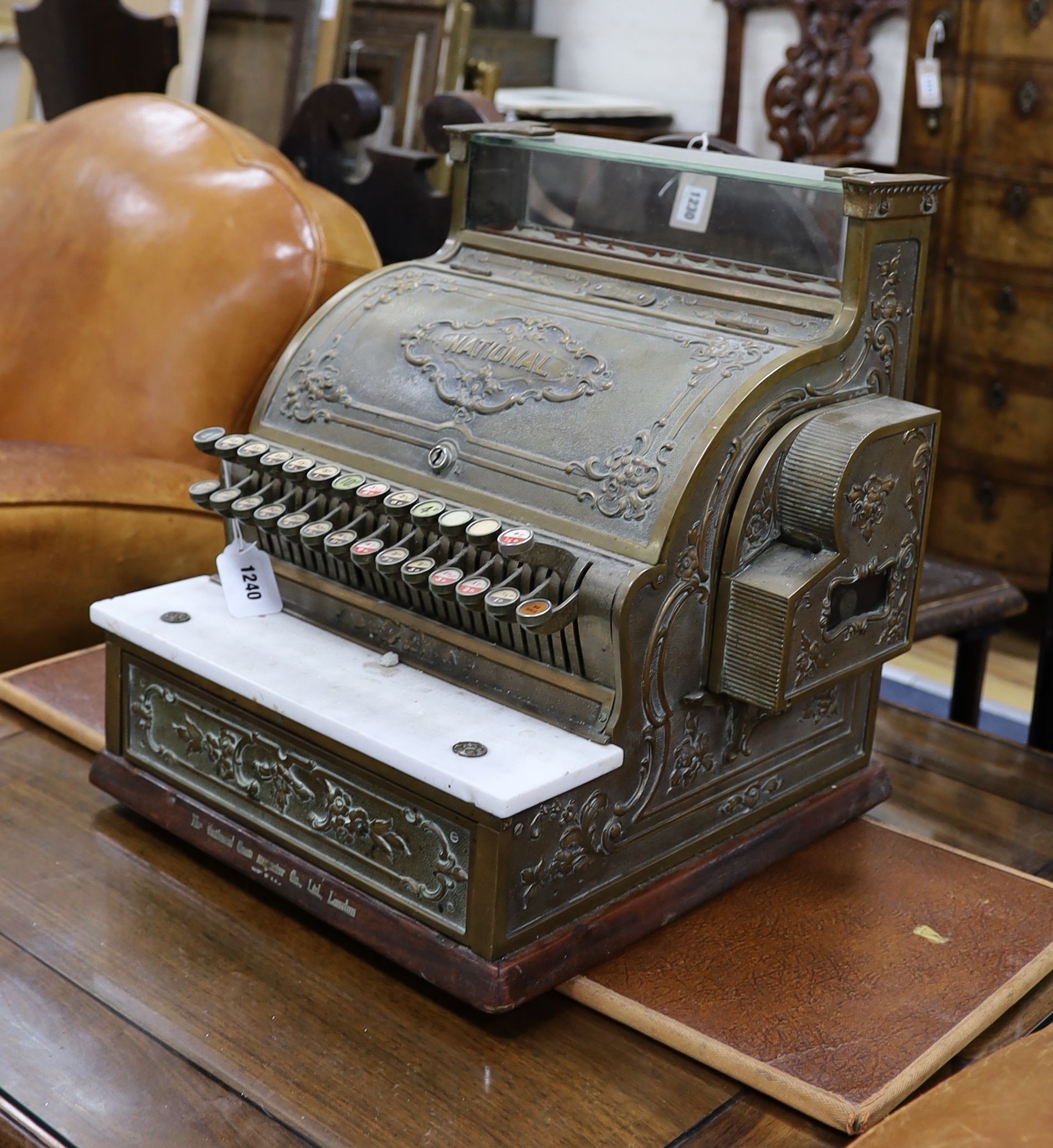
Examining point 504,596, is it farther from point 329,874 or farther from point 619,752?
point 329,874

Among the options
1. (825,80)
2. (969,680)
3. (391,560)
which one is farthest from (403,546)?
(825,80)

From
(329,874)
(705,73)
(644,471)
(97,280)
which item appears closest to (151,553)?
(97,280)

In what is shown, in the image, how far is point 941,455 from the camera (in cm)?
360

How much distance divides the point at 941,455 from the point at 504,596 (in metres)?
2.74

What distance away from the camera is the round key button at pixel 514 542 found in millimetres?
1122

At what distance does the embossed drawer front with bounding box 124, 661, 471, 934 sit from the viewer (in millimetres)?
1123

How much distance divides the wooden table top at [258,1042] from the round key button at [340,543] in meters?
0.32

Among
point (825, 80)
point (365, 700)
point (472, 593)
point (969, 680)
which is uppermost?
point (825, 80)

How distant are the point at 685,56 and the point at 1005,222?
173cm

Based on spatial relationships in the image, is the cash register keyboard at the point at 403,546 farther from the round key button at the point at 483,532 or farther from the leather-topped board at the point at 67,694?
the leather-topped board at the point at 67,694

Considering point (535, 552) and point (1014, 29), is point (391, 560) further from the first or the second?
point (1014, 29)

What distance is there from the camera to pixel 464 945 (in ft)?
3.64

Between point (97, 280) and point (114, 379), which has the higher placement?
point (97, 280)

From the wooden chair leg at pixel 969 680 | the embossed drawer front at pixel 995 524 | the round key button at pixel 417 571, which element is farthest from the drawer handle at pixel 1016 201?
the round key button at pixel 417 571
